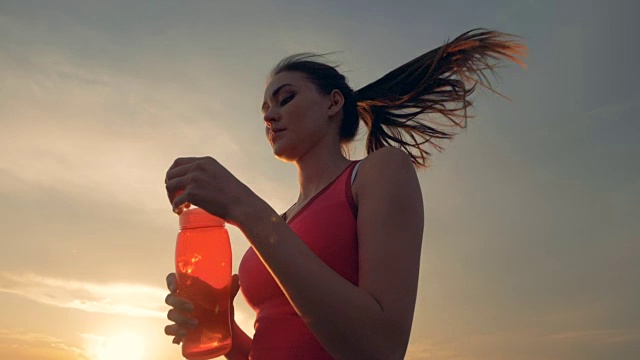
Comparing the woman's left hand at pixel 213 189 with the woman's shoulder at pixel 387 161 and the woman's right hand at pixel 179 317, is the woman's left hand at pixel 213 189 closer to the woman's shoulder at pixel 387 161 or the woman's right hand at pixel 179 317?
the woman's shoulder at pixel 387 161

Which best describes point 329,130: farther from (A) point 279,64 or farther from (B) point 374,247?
(B) point 374,247

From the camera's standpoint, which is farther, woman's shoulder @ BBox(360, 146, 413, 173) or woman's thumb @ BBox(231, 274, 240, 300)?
woman's thumb @ BBox(231, 274, 240, 300)

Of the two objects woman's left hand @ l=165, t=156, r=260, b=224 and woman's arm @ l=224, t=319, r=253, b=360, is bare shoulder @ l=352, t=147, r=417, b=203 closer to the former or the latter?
woman's left hand @ l=165, t=156, r=260, b=224

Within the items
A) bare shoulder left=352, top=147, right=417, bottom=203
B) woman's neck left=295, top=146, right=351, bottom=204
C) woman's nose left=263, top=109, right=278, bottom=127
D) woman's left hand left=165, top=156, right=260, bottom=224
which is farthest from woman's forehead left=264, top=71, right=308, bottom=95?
woman's left hand left=165, top=156, right=260, bottom=224

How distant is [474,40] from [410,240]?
2.29 metres

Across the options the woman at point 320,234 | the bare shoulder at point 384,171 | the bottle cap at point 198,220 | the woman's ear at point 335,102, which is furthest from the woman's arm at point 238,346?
the woman's ear at point 335,102

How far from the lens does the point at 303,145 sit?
12.0ft

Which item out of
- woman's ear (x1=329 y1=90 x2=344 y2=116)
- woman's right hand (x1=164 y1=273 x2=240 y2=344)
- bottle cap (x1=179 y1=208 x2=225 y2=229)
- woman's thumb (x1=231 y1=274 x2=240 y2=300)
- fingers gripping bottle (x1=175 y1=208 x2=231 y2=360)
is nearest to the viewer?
woman's right hand (x1=164 y1=273 x2=240 y2=344)

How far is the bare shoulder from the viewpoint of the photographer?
9.22ft

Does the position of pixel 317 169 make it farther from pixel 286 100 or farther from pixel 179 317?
pixel 179 317

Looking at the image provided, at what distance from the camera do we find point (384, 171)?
9.32 ft

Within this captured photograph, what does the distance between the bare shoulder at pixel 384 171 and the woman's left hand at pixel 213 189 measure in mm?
591

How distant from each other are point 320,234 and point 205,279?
96cm

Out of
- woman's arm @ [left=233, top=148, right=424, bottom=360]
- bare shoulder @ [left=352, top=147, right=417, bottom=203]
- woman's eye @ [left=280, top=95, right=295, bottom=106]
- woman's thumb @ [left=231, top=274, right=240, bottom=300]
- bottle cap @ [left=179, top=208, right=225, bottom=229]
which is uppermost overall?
woman's eye @ [left=280, top=95, right=295, bottom=106]
